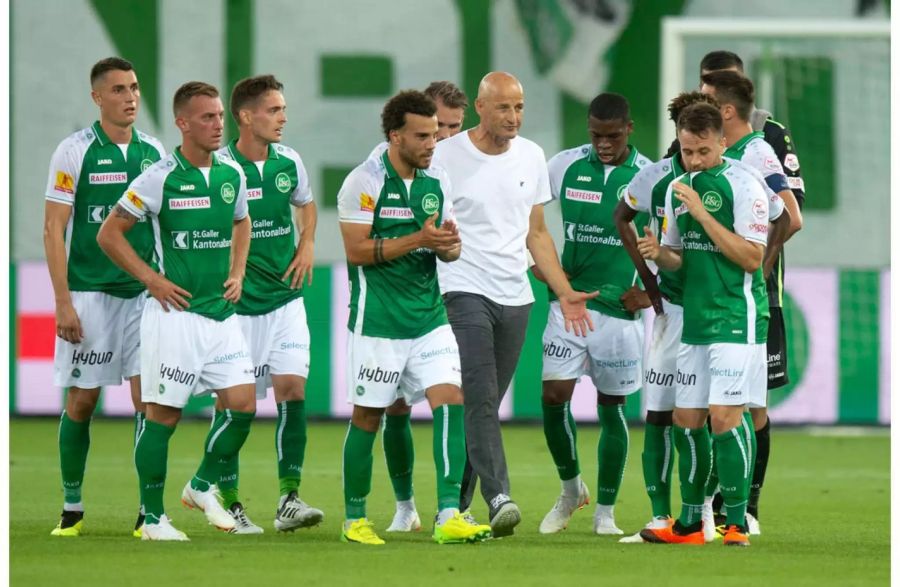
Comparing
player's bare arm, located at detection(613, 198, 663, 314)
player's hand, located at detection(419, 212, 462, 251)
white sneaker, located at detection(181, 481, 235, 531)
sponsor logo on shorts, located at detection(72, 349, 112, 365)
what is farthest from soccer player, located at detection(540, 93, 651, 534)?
sponsor logo on shorts, located at detection(72, 349, 112, 365)

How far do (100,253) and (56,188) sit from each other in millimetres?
A: 356

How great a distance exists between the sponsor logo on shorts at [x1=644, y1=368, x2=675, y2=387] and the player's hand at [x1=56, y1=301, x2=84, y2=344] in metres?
2.59

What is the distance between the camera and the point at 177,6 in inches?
593

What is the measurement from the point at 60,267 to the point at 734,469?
310cm

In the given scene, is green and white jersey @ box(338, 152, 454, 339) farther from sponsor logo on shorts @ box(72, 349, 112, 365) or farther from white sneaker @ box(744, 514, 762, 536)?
white sneaker @ box(744, 514, 762, 536)

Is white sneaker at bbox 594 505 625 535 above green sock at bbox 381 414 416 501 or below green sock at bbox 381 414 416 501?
below

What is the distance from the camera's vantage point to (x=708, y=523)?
7.98 metres

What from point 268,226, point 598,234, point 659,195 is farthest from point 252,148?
point 659,195

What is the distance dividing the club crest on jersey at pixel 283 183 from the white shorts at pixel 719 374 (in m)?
2.10

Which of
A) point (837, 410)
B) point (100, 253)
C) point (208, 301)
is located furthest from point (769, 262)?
point (837, 410)

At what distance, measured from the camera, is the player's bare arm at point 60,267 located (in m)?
8.17

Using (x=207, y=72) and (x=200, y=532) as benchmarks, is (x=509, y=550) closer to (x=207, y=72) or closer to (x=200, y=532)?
(x=200, y=532)

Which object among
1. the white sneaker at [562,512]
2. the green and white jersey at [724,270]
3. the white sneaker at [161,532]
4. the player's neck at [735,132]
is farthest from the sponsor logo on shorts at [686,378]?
the white sneaker at [161,532]

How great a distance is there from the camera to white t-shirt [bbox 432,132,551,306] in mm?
8227
